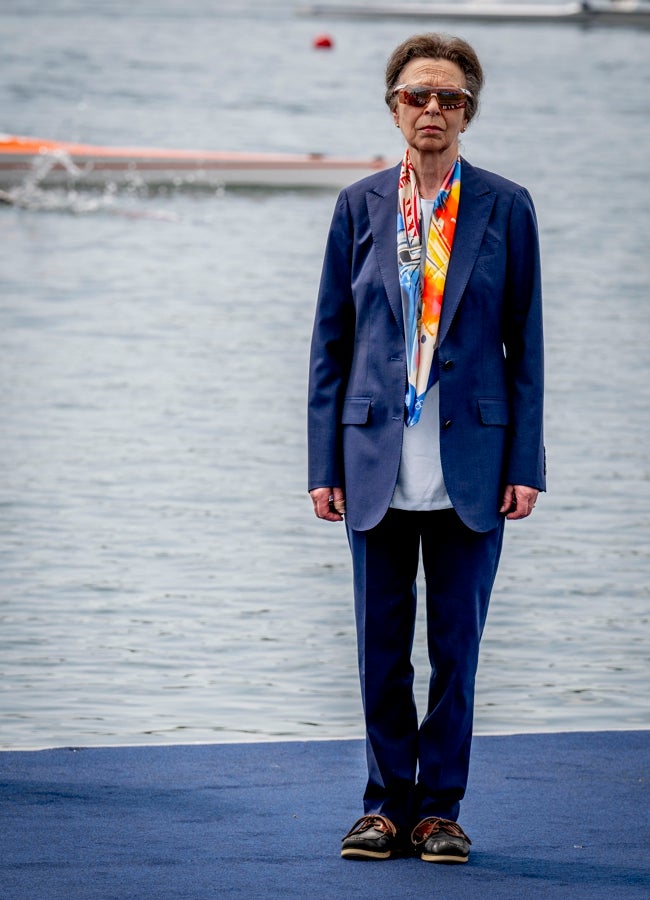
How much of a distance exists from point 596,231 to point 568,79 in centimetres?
2557

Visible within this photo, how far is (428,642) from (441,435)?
1.33 feet

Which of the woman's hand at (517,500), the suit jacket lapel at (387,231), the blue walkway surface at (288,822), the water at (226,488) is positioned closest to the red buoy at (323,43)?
the water at (226,488)

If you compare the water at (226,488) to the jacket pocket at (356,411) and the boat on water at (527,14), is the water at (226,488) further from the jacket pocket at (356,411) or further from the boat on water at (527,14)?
the boat on water at (527,14)

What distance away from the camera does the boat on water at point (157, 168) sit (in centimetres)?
2055

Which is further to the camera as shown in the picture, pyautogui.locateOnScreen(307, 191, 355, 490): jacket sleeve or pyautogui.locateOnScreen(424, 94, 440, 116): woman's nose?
pyautogui.locateOnScreen(307, 191, 355, 490): jacket sleeve

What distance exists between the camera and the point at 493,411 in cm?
351

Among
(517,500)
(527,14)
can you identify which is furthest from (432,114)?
(527,14)

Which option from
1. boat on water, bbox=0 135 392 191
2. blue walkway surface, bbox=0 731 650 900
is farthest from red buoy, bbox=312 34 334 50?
blue walkway surface, bbox=0 731 650 900

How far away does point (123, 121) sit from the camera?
105ft

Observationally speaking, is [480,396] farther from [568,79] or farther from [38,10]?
[38,10]

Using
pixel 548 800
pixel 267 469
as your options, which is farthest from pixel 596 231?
pixel 548 800

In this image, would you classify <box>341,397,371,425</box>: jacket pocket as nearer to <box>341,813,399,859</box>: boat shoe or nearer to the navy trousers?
the navy trousers

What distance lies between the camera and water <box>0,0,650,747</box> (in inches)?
213

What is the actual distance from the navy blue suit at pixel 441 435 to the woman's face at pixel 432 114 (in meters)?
0.10
